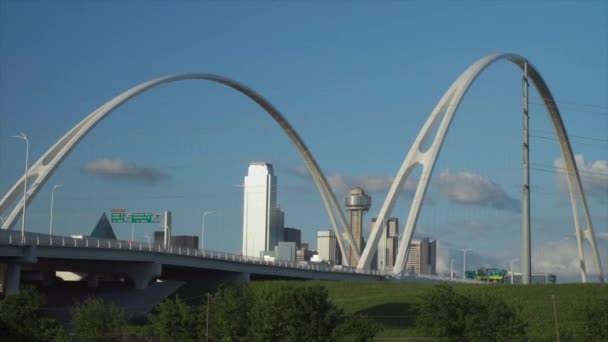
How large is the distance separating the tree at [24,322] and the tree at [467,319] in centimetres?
2235

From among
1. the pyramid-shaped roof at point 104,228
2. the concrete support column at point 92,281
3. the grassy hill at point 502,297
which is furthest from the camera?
the pyramid-shaped roof at point 104,228

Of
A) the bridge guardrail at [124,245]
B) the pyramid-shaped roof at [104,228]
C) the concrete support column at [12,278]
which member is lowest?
the concrete support column at [12,278]

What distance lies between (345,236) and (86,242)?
2262 inches

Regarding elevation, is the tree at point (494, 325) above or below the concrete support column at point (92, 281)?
below

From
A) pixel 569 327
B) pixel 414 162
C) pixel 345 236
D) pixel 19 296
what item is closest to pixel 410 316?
pixel 569 327

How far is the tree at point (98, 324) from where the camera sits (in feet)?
185

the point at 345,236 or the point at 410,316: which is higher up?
the point at 345,236

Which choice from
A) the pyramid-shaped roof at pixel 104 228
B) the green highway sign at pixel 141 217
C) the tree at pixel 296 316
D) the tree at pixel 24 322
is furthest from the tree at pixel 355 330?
the pyramid-shaped roof at pixel 104 228

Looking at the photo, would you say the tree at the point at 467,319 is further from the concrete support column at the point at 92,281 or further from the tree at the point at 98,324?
the concrete support column at the point at 92,281

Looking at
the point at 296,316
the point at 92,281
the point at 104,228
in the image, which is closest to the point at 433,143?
the point at 92,281

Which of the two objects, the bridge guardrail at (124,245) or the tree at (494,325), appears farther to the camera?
the bridge guardrail at (124,245)

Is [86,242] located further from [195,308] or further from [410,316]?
[410,316]

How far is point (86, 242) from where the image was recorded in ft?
254

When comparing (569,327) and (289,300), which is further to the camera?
(569,327)
